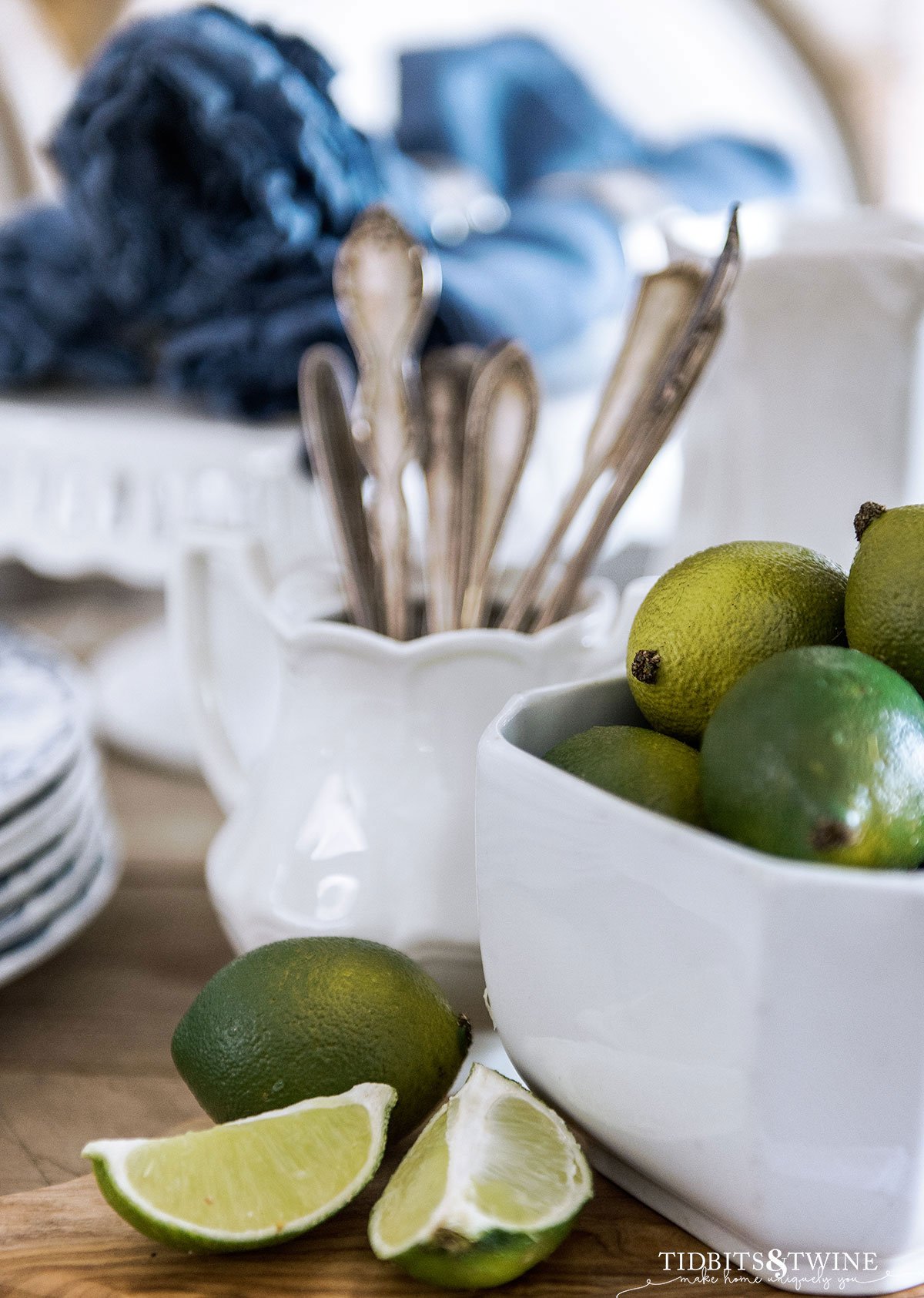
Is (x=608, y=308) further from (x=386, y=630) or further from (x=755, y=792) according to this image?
(x=755, y=792)

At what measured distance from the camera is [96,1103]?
0.95 feet

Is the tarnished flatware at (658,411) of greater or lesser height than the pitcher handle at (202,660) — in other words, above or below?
above

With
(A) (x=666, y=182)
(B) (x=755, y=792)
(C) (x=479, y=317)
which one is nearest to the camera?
(B) (x=755, y=792)

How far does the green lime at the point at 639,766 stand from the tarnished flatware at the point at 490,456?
108 mm

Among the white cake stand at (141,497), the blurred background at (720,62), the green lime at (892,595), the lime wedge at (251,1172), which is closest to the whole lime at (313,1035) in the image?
the lime wedge at (251,1172)

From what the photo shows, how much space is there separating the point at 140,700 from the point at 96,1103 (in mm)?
271

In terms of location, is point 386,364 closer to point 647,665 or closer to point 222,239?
point 647,665

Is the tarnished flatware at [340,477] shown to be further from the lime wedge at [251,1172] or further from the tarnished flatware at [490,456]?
the lime wedge at [251,1172]

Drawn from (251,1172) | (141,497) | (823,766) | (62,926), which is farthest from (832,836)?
(141,497)

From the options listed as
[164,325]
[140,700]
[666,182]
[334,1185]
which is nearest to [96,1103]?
[334,1185]

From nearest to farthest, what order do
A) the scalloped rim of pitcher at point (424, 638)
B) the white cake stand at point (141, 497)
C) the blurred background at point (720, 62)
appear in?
1. the scalloped rim of pitcher at point (424, 638)
2. the white cake stand at point (141, 497)
3. the blurred background at point (720, 62)

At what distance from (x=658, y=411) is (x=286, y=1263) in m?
0.20

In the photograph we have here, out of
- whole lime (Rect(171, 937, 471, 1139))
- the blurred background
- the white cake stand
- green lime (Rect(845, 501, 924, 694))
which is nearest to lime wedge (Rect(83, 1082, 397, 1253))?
whole lime (Rect(171, 937, 471, 1139))

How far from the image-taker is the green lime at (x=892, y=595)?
8.4 inches
